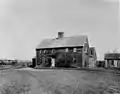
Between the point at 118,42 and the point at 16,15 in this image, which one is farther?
the point at 16,15

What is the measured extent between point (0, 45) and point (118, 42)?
2.56m

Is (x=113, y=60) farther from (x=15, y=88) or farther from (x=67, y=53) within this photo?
(x=15, y=88)

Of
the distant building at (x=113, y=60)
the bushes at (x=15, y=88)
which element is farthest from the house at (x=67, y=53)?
the bushes at (x=15, y=88)

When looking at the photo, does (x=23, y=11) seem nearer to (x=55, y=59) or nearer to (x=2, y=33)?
(x=2, y=33)

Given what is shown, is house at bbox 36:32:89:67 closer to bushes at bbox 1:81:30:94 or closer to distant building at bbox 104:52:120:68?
distant building at bbox 104:52:120:68

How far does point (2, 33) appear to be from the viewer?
328 cm

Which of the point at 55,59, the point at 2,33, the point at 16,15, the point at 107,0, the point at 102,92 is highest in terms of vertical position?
the point at 107,0

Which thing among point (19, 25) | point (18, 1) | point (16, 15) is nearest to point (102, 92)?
point (19, 25)

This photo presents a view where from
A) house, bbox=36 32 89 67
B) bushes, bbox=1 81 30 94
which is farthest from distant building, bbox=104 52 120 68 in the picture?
bushes, bbox=1 81 30 94

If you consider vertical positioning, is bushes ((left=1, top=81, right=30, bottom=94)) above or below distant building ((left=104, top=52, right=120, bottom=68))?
below

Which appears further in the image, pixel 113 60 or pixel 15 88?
pixel 113 60

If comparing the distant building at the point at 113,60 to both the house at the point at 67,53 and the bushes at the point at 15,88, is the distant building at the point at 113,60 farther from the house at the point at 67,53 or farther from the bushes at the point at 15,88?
the bushes at the point at 15,88

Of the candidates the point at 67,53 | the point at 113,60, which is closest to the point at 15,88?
the point at 67,53

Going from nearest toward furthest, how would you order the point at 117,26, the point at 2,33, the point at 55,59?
the point at 117,26
the point at 2,33
the point at 55,59
